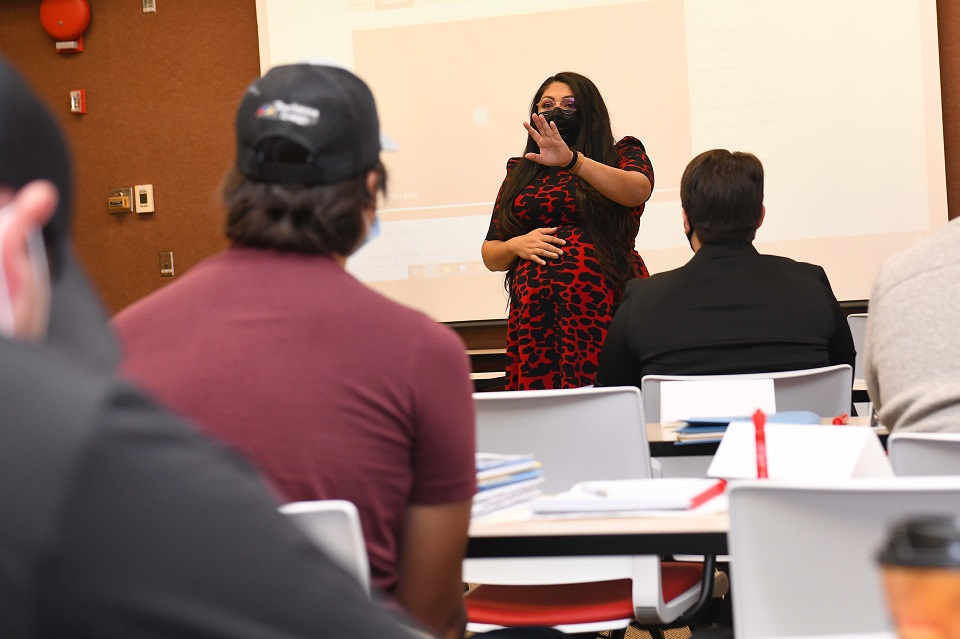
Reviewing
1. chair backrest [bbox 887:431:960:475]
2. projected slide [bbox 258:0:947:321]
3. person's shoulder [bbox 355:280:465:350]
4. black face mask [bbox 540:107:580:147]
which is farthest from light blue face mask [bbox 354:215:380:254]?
projected slide [bbox 258:0:947:321]

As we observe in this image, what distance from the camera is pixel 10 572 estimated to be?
1.18 ft

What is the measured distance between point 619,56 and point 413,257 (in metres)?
1.46

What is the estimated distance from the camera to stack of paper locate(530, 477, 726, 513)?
1464 mm

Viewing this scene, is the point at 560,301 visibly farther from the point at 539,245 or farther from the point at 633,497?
the point at 633,497

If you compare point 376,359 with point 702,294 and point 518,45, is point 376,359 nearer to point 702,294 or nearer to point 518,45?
point 702,294

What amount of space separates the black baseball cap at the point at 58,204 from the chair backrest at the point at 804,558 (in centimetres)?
76

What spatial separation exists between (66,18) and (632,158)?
3900 millimetres

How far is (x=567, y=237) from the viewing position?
3.52 m

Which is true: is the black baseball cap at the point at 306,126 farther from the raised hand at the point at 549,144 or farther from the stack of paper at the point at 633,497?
the raised hand at the point at 549,144

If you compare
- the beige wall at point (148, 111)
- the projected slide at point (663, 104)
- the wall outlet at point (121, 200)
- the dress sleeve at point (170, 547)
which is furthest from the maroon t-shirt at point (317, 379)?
the wall outlet at point (121, 200)

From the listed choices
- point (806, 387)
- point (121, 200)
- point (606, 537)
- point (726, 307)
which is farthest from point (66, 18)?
point (606, 537)

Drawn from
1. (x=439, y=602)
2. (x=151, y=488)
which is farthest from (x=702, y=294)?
(x=151, y=488)

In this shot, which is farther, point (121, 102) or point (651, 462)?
point (121, 102)

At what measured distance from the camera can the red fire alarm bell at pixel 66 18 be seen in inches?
238
